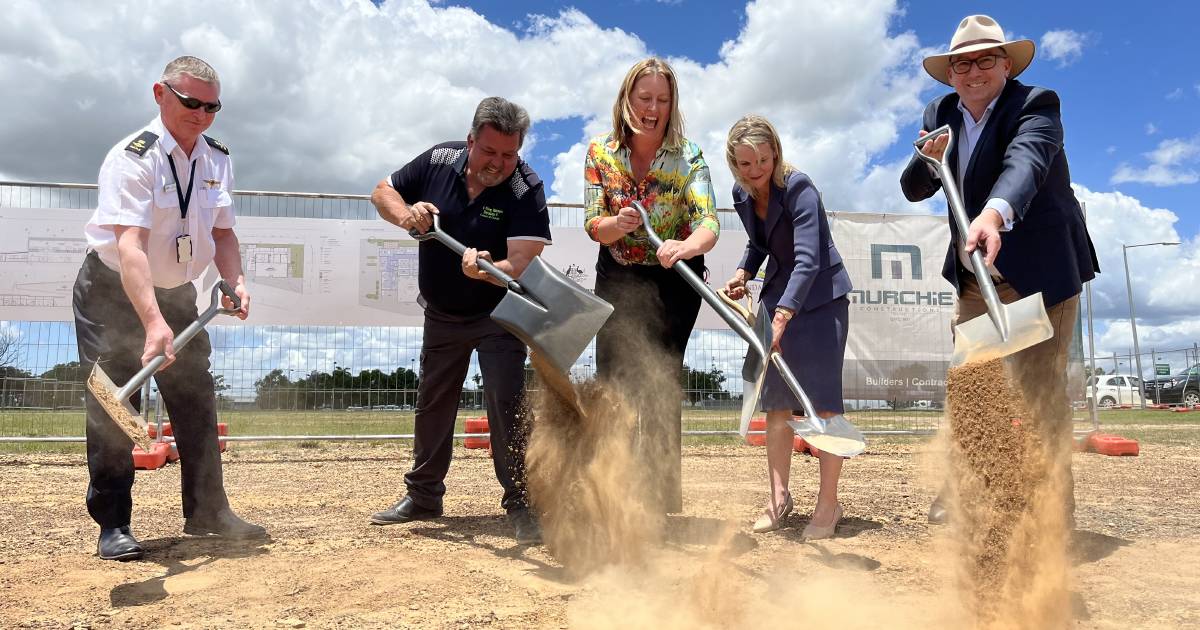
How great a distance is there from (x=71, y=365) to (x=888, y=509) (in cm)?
767

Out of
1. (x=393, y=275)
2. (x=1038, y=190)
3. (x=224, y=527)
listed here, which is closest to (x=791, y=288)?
(x=1038, y=190)

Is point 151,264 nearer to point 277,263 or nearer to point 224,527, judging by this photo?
point 224,527

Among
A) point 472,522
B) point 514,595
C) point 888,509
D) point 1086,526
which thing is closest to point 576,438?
point 514,595

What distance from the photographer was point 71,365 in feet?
25.5

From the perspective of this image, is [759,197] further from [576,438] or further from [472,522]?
[472,522]

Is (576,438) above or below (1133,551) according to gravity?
above

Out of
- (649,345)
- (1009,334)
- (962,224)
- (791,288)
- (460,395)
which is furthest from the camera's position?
(460,395)

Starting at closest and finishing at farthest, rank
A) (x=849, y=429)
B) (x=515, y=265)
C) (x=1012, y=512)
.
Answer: (x=1012, y=512)
(x=849, y=429)
(x=515, y=265)

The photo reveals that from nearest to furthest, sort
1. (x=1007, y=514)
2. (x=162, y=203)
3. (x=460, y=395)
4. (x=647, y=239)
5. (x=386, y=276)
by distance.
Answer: (x=1007, y=514) < (x=162, y=203) < (x=647, y=239) < (x=460, y=395) < (x=386, y=276)

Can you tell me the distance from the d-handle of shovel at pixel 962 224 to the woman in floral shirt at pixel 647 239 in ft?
2.84

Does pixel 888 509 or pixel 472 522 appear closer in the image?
pixel 472 522

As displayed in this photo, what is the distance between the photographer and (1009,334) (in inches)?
89.4

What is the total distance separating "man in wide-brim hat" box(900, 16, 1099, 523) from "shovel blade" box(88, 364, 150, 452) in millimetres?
3061

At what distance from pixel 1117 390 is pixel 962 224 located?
28.5 metres
